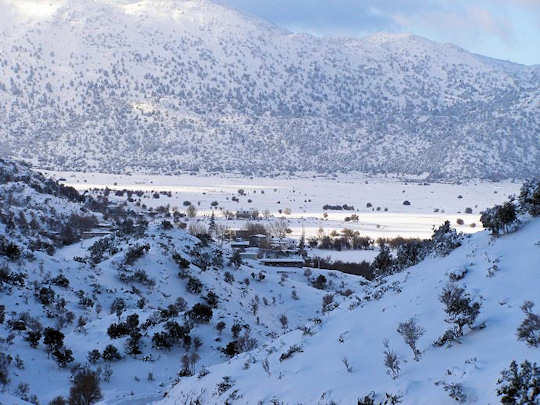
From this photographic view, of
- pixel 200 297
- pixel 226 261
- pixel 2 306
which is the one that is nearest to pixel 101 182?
pixel 226 261

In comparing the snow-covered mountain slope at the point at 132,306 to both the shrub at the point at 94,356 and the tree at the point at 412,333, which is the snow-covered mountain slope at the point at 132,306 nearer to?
the shrub at the point at 94,356

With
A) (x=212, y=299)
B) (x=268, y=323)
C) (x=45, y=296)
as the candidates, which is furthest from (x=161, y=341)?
(x=268, y=323)

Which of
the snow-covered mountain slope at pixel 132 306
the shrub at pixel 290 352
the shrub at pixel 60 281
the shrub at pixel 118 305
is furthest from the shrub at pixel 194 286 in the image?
the shrub at pixel 290 352

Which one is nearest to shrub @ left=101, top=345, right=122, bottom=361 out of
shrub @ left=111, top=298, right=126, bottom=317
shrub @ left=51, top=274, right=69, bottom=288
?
shrub @ left=111, top=298, right=126, bottom=317

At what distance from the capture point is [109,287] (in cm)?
4200

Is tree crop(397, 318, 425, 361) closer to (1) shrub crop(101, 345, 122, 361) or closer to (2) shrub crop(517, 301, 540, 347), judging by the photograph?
(2) shrub crop(517, 301, 540, 347)

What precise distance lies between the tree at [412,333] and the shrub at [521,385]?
3.04 metres

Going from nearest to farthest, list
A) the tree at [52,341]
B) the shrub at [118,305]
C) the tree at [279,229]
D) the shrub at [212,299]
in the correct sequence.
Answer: the tree at [52,341] → the shrub at [118,305] → the shrub at [212,299] → the tree at [279,229]

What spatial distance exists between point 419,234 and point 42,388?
85892 mm

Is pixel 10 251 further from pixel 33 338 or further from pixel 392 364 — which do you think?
pixel 392 364

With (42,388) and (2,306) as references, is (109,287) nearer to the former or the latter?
(2,306)

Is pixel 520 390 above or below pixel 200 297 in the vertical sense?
above

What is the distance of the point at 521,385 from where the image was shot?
874 centimetres

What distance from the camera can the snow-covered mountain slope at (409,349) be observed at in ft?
34.8
